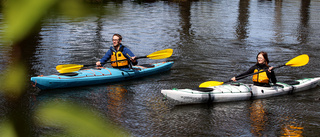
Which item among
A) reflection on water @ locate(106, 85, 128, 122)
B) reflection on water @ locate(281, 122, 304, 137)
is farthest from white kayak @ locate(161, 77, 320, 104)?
reflection on water @ locate(281, 122, 304, 137)

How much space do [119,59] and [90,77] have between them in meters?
0.82

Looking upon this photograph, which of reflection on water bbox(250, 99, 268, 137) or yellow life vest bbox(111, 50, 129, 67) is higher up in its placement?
yellow life vest bbox(111, 50, 129, 67)

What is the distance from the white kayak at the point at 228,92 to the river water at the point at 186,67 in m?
0.12

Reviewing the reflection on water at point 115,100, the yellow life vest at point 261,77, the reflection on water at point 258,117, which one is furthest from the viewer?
the yellow life vest at point 261,77

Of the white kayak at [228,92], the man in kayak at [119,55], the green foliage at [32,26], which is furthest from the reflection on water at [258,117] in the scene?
the green foliage at [32,26]

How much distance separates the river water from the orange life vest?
45 cm

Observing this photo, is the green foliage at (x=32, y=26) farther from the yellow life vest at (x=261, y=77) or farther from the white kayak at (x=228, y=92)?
the yellow life vest at (x=261, y=77)

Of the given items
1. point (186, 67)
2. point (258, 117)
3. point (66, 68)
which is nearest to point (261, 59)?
point (258, 117)

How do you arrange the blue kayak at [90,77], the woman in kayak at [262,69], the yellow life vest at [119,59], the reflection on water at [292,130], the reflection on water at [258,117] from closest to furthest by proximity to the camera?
the reflection on water at [292,130] < the reflection on water at [258,117] < the woman in kayak at [262,69] < the blue kayak at [90,77] < the yellow life vest at [119,59]

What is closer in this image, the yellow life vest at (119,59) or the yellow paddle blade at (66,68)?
the yellow paddle blade at (66,68)

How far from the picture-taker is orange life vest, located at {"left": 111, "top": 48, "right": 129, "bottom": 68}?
813cm

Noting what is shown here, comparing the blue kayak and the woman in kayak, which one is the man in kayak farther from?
the woman in kayak

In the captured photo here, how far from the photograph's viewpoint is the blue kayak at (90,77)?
7270 mm

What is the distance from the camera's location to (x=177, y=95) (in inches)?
253
